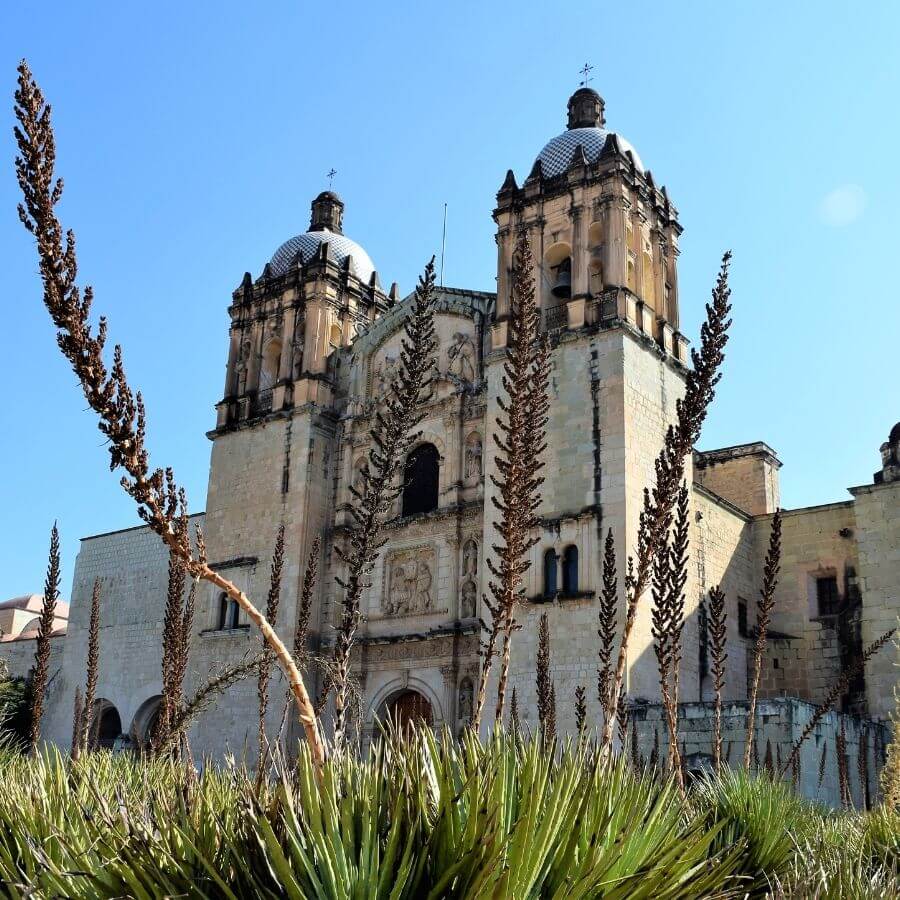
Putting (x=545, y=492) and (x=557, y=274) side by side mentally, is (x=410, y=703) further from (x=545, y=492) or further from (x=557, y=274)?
(x=557, y=274)

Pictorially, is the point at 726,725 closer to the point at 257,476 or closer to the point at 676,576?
the point at 676,576

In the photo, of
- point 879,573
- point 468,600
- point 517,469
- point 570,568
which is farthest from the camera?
point 468,600

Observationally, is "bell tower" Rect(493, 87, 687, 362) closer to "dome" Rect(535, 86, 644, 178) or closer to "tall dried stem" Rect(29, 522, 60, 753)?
"dome" Rect(535, 86, 644, 178)

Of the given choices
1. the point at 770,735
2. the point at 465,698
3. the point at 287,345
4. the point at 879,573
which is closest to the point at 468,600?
the point at 465,698

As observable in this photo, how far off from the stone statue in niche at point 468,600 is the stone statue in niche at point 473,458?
88.9 inches

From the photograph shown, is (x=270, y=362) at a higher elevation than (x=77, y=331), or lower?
higher

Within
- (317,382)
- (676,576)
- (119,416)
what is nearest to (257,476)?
(317,382)

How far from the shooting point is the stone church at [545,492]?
17.9 m

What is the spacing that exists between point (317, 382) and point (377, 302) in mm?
3583

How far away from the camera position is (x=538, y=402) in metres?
7.09

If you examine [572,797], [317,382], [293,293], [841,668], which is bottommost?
[572,797]

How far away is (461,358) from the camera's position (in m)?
21.9

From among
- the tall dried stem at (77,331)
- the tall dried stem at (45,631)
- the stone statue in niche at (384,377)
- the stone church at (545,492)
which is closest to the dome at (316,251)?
the stone church at (545,492)

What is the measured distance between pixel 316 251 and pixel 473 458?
25.4 ft
